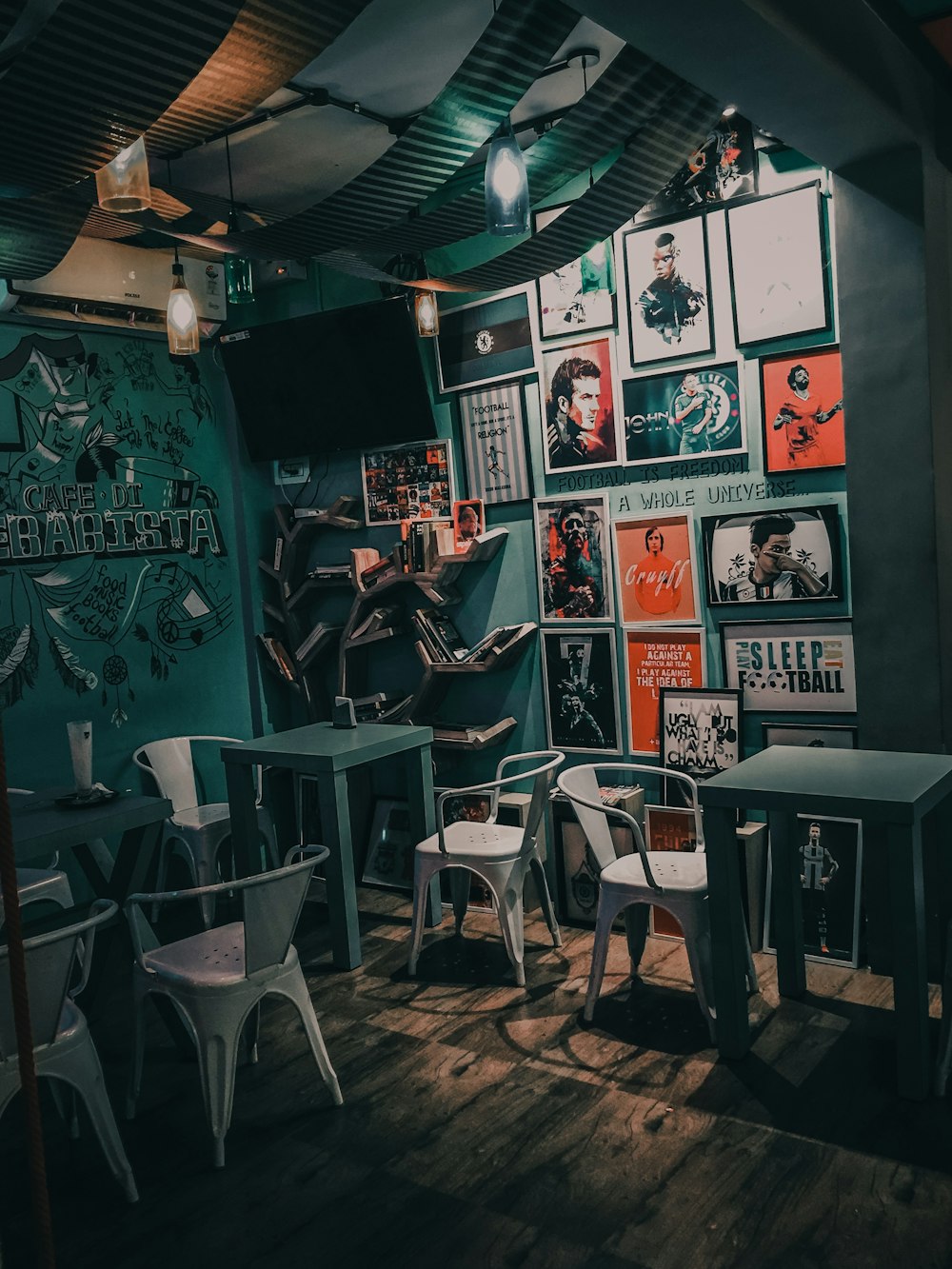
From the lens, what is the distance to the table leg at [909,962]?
10.2ft

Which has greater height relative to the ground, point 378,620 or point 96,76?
point 96,76

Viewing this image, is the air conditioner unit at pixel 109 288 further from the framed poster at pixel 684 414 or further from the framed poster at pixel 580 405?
the framed poster at pixel 684 414

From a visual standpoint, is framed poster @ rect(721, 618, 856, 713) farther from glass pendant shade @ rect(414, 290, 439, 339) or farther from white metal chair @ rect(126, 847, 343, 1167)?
white metal chair @ rect(126, 847, 343, 1167)

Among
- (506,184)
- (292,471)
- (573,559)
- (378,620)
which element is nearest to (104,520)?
(292,471)

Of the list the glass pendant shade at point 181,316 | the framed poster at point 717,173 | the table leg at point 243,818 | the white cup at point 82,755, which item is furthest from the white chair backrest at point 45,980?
the framed poster at point 717,173

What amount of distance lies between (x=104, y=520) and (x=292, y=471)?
1106mm

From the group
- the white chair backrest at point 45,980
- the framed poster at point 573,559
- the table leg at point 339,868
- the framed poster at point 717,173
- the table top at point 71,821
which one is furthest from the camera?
the framed poster at point 573,559

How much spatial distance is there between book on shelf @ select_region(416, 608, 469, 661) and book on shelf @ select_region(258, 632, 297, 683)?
0.99m

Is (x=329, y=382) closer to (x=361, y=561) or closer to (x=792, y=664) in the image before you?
(x=361, y=561)

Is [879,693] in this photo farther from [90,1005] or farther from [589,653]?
[90,1005]

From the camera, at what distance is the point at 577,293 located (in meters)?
4.83

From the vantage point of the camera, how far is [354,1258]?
103 inches

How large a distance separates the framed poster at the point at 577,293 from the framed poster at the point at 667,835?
6.96ft

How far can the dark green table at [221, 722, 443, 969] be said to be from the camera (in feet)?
14.3
